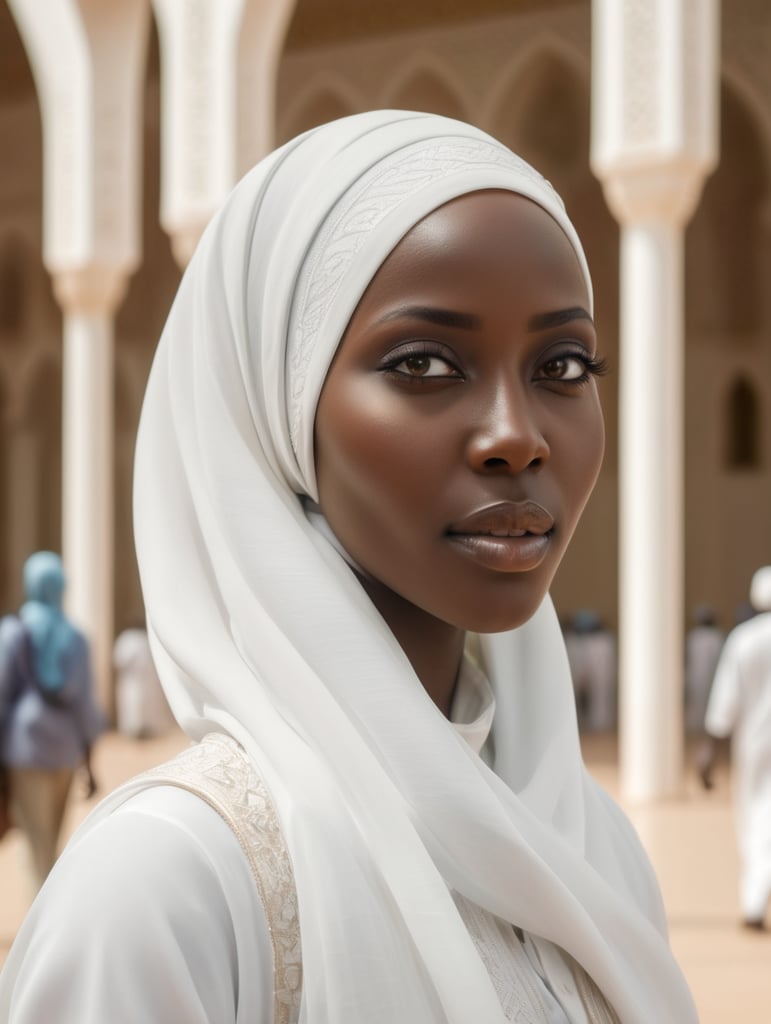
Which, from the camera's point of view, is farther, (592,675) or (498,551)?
(592,675)

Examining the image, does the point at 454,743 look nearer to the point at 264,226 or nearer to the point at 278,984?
the point at 278,984

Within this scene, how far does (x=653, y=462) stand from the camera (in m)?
5.47

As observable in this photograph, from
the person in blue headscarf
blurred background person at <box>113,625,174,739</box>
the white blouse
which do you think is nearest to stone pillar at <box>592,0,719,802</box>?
the person in blue headscarf

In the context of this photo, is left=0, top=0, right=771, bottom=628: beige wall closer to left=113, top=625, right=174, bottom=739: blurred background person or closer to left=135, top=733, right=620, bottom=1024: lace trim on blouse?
left=113, top=625, right=174, bottom=739: blurred background person

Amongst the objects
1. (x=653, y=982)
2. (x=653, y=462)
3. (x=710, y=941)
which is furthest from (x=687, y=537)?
(x=653, y=982)

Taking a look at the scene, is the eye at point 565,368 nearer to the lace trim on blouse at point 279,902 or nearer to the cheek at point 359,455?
the cheek at point 359,455

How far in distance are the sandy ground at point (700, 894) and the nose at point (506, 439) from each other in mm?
2427

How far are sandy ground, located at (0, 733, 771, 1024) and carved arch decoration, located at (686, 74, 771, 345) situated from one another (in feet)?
16.5

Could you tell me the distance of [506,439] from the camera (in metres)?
0.69

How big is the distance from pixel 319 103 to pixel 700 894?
834 cm

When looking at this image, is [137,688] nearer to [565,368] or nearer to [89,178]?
[89,178]

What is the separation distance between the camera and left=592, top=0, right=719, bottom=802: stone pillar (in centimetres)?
526

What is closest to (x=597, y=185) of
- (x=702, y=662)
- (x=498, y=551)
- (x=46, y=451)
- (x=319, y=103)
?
(x=319, y=103)

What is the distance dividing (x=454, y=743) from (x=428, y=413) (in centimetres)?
18
